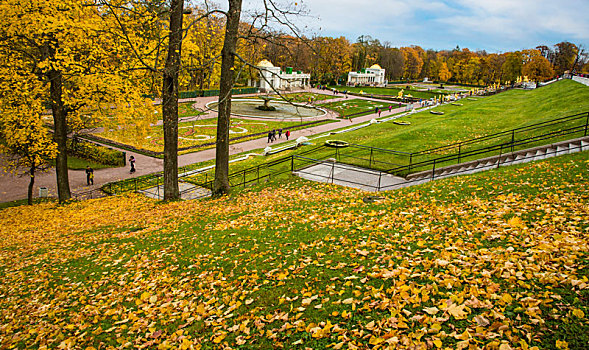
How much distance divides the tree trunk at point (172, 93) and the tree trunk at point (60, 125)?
4549mm

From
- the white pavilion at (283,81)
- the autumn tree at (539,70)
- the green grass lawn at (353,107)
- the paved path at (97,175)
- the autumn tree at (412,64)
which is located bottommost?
the paved path at (97,175)

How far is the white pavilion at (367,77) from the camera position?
347 ft

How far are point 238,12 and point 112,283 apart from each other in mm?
9615

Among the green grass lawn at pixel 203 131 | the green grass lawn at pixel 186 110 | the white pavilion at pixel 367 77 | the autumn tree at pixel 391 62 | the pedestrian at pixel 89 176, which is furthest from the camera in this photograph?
the autumn tree at pixel 391 62

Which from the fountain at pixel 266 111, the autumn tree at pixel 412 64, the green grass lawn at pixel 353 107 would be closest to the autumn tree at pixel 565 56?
the autumn tree at pixel 412 64

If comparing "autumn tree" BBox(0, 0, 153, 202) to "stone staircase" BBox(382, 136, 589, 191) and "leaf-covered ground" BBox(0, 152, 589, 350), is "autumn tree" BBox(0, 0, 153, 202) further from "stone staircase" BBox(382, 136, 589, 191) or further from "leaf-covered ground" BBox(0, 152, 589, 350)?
"stone staircase" BBox(382, 136, 589, 191)

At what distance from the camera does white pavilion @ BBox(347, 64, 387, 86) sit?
347 feet

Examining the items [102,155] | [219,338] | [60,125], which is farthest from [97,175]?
[219,338]

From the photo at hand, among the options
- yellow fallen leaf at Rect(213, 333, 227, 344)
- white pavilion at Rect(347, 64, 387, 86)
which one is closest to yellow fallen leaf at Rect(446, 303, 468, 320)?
yellow fallen leaf at Rect(213, 333, 227, 344)

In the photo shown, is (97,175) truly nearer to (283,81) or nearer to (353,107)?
(353,107)

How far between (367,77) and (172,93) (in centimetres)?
10456

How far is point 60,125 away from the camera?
14.6 meters

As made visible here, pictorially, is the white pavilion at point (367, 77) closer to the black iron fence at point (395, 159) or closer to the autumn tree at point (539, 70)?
the autumn tree at point (539, 70)

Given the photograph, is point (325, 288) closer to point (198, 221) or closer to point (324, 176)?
point (198, 221)
